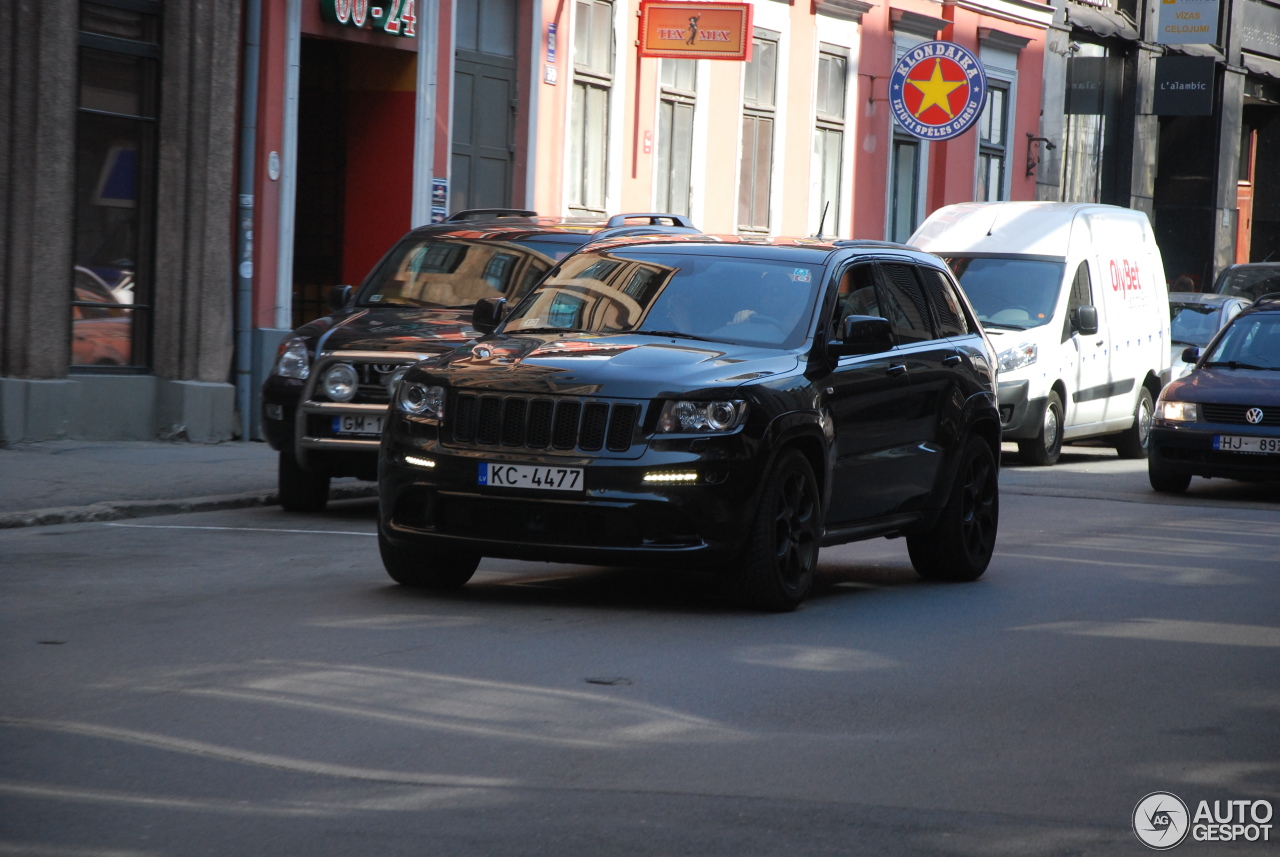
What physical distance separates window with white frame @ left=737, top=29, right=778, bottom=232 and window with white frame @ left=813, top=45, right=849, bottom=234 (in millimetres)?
1235

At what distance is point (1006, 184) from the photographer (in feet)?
111

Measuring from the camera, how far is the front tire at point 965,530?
10.5 metres

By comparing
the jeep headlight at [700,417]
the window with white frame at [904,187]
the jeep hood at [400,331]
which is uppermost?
the window with white frame at [904,187]

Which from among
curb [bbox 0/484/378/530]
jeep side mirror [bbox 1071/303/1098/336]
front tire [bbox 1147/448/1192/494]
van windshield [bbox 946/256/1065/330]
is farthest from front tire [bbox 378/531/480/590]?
jeep side mirror [bbox 1071/303/1098/336]

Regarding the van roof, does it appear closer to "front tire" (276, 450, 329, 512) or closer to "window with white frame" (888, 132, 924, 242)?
"window with white frame" (888, 132, 924, 242)

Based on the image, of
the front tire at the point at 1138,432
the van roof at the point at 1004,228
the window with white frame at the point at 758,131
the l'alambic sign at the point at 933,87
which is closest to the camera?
the van roof at the point at 1004,228

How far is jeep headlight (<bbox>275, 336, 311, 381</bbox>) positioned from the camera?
1258 cm

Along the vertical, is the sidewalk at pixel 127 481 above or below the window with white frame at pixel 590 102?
below

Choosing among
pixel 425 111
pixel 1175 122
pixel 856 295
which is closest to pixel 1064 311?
pixel 425 111

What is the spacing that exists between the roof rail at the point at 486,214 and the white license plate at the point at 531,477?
21.4 feet

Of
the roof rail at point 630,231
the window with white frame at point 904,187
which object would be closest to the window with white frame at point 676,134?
the window with white frame at point 904,187

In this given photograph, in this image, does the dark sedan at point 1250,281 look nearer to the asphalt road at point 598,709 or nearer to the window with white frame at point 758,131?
the window with white frame at point 758,131

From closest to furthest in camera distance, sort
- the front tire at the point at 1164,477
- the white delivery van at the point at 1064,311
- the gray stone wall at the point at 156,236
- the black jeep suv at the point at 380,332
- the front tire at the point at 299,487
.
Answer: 1. the black jeep suv at the point at 380,332
2. the front tire at the point at 299,487
3. the gray stone wall at the point at 156,236
4. the front tire at the point at 1164,477
5. the white delivery van at the point at 1064,311

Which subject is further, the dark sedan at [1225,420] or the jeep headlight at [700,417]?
the dark sedan at [1225,420]
